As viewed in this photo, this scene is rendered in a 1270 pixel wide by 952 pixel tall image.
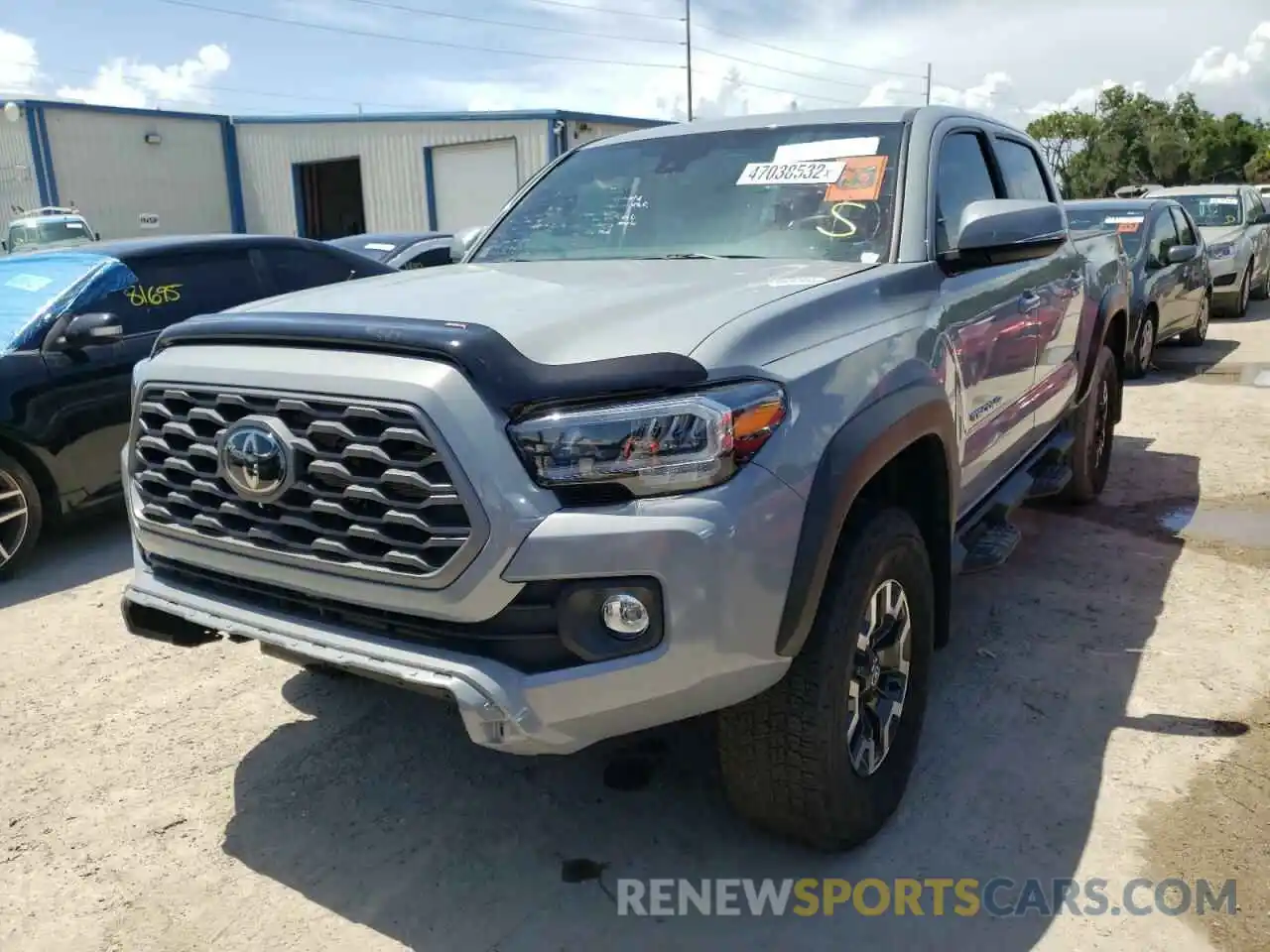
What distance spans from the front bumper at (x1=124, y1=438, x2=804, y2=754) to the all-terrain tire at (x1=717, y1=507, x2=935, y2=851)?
18 cm

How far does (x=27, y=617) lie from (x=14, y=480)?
30.8 inches

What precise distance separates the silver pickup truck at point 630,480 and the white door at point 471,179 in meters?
19.8

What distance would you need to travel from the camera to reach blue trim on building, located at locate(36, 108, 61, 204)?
23344 millimetres

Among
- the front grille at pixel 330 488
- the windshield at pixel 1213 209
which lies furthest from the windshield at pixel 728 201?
→ the windshield at pixel 1213 209

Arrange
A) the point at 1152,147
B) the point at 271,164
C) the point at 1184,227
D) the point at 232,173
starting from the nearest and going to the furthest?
the point at 1184,227
the point at 271,164
the point at 232,173
the point at 1152,147

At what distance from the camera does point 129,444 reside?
2824 millimetres

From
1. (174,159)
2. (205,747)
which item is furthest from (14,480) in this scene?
(174,159)

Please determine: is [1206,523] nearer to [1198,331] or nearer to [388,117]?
[1198,331]

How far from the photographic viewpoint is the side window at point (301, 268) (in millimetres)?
6445

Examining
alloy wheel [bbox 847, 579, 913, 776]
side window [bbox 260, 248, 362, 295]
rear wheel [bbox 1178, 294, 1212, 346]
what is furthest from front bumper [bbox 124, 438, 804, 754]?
rear wheel [bbox 1178, 294, 1212, 346]

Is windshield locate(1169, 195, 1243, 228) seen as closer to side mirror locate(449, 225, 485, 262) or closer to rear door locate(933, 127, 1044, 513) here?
rear door locate(933, 127, 1044, 513)

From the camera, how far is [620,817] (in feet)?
9.80

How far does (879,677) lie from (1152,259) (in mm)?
8288

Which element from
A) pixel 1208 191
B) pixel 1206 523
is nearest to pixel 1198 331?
pixel 1208 191
